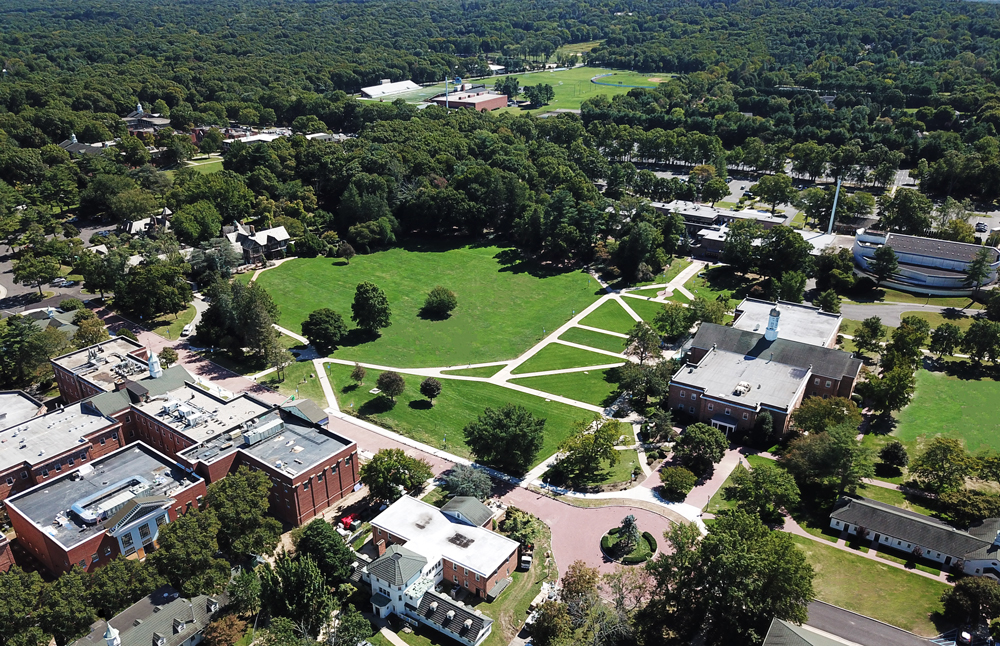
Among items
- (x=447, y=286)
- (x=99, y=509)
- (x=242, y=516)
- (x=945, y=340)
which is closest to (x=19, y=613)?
(x=99, y=509)

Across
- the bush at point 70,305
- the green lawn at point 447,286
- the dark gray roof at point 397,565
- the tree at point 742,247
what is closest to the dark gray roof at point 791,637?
the dark gray roof at point 397,565

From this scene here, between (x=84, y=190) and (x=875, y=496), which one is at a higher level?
(x=84, y=190)

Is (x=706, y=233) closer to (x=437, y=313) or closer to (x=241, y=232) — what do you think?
(x=437, y=313)

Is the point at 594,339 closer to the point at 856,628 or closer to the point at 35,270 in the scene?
the point at 856,628

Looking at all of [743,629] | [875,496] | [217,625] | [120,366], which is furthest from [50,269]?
[875,496]

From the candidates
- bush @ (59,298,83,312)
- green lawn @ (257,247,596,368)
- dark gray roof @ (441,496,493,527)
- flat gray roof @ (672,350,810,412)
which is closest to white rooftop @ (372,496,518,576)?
dark gray roof @ (441,496,493,527)

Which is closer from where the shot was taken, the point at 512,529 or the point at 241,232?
the point at 512,529
